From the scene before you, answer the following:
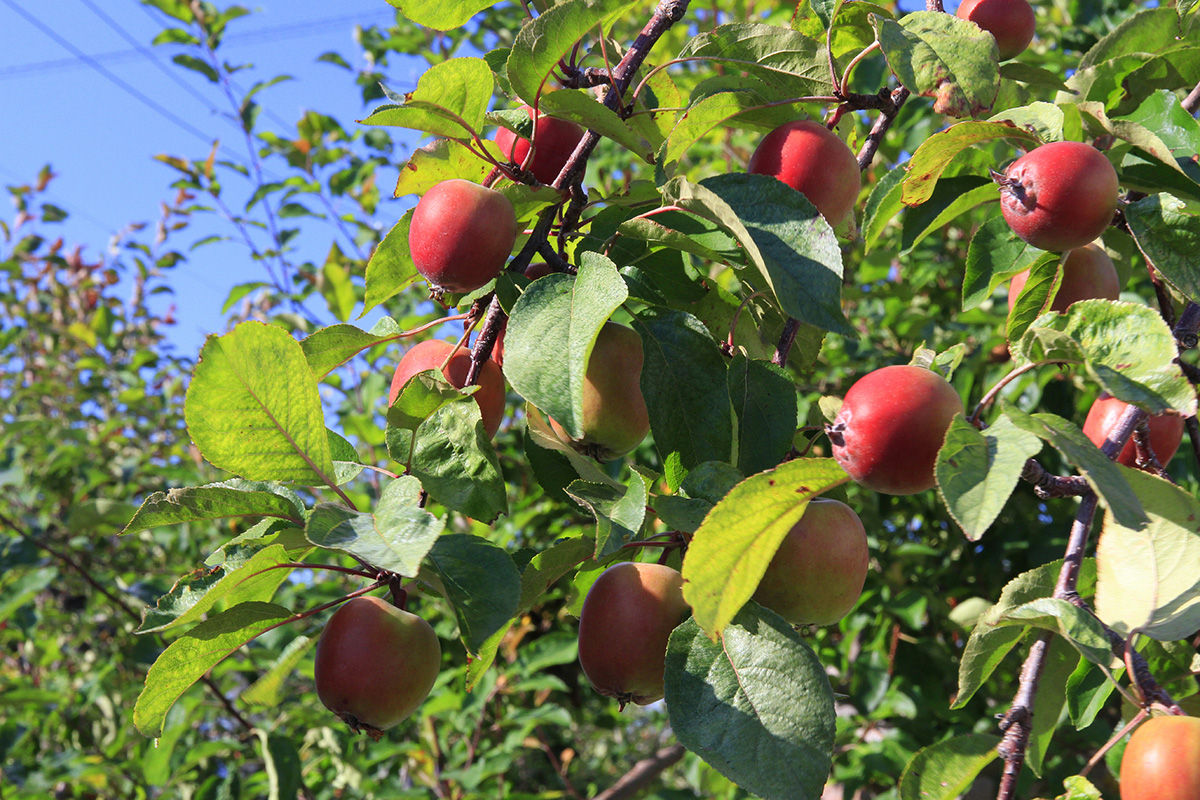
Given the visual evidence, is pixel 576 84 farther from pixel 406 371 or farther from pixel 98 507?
pixel 98 507

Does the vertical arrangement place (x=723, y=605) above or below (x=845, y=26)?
below

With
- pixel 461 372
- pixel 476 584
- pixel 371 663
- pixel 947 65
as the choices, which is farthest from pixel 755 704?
pixel 947 65

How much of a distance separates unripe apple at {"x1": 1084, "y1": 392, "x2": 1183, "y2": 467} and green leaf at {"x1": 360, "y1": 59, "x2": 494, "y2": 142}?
28.6 inches

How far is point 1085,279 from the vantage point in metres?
0.97

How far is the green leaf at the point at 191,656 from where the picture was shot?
31.2 inches

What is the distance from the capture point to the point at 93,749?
2.80 meters

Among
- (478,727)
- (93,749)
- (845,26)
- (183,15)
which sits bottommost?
(478,727)

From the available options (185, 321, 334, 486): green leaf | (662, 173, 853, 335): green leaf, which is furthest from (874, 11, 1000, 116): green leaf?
(185, 321, 334, 486): green leaf

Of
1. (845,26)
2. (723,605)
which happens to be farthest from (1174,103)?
(723,605)

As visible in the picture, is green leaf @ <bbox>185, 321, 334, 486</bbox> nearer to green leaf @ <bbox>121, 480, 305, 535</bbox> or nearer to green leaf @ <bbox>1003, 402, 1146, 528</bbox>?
green leaf @ <bbox>121, 480, 305, 535</bbox>

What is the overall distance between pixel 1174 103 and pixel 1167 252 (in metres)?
0.24

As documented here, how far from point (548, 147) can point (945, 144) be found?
420 millimetres

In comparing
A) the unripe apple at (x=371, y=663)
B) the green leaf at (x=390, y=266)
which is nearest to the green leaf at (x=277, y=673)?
the unripe apple at (x=371, y=663)

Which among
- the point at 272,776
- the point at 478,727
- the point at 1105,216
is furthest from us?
the point at 478,727
